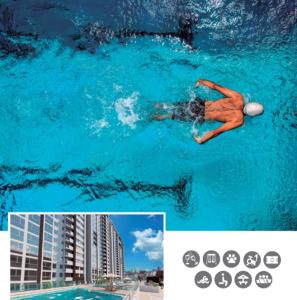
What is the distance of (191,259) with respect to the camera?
338 cm

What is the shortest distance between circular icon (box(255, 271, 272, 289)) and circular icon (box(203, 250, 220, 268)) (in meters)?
0.35

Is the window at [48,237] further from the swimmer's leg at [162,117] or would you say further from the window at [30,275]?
the swimmer's leg at [162,117]

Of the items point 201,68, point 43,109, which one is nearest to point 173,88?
point 201,68

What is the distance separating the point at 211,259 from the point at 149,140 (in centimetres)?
134

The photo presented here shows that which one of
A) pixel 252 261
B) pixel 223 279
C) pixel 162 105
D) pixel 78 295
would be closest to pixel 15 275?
pixel 78 295

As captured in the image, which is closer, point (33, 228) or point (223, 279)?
point (33, 228)

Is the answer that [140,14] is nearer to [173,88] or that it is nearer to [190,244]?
[173,88]

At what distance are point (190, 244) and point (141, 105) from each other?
1465mm

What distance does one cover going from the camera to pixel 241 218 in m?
3.89

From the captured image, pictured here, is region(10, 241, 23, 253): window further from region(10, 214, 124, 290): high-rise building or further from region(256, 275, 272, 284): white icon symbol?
region(256, 275, 272, 284): white icon symbol

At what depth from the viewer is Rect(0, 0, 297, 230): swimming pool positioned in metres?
3.97

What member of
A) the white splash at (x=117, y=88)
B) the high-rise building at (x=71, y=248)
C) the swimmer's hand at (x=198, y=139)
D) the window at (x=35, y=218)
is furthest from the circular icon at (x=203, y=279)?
the white splash at (x=117, y=88)

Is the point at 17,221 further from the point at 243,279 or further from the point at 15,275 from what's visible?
the point at 243,279

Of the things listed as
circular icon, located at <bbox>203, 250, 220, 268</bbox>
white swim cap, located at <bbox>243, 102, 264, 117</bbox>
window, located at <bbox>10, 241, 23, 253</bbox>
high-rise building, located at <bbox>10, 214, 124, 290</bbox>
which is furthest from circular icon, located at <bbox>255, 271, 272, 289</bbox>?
window, located at <bbox>10, 241, 23, 253</bbox>
